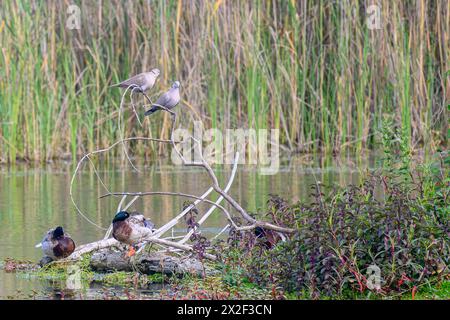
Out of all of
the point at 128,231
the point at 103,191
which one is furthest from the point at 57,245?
the point at 103,191

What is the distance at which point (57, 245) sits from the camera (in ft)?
20.8

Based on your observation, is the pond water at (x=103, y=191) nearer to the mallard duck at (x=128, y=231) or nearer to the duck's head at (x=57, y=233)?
the duck's head at (x=57, y=233)

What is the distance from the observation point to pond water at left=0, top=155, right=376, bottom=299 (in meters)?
7.55

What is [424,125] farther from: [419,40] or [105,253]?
[105,253]

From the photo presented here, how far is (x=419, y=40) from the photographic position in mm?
10914

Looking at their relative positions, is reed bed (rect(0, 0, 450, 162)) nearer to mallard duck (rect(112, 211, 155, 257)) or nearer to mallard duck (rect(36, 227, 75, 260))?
mallard duck (rect(36, 227, 75, 260))

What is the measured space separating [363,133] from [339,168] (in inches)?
31.0
